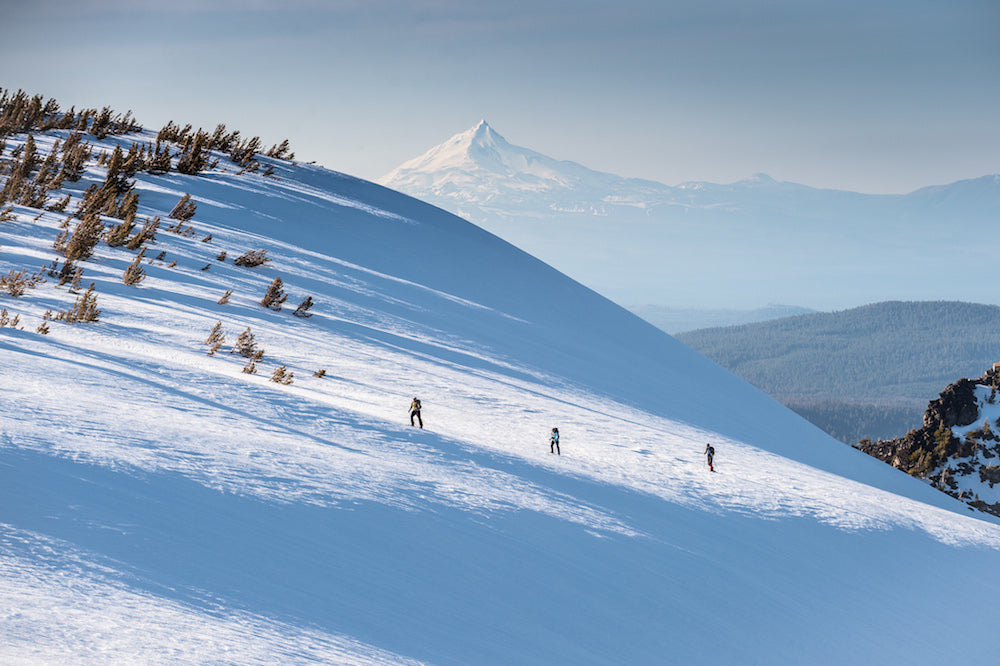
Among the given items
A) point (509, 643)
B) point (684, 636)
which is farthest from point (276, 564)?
point (684, 636)

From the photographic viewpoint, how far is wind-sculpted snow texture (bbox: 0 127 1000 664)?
5.47 m

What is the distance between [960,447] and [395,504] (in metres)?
48.6

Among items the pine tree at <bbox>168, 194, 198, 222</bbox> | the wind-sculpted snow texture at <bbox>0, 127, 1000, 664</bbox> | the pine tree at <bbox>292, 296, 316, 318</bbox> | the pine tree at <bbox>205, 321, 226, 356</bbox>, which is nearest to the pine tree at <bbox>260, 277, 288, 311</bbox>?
the wind-sculpted snow texture at <bbox>0, 127, 1000, 664</bbox>

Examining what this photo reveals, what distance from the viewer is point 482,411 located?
41.4ft

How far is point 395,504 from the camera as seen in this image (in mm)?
7840

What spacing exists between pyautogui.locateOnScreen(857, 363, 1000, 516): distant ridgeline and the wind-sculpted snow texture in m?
32.2

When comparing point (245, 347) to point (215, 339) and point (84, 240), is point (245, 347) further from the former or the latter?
point (84, 240)

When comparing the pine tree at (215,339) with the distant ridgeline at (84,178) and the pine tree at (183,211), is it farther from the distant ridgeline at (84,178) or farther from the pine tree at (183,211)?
the pine tree at (183,211)

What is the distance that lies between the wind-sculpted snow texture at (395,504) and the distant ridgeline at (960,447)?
32.2m

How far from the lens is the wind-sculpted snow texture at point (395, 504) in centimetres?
547

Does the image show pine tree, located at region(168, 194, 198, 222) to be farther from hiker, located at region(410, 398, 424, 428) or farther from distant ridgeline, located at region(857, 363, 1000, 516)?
distant ridgeline, located at region(857, 363, 1000, 516)

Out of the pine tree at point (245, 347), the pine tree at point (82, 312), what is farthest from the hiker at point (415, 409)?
the pine tree at point (82, 312)

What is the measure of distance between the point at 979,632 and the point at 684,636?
601 centimetres

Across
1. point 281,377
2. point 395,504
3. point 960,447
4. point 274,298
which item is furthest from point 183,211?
point 960,447
